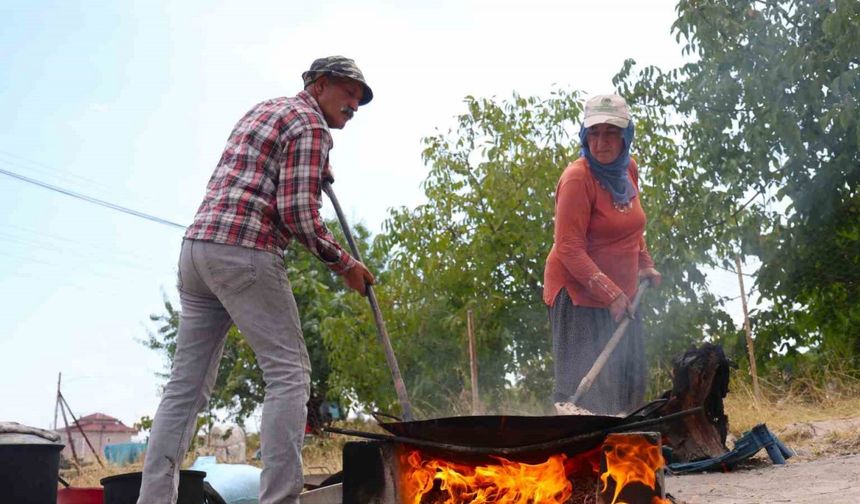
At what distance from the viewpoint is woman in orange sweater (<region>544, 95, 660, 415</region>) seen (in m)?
4.23

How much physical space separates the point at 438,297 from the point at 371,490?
20.7ft

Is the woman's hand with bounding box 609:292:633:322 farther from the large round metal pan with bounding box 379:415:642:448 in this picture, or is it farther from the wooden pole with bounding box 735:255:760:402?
the wooden pole with bounding box 735:255:760:402

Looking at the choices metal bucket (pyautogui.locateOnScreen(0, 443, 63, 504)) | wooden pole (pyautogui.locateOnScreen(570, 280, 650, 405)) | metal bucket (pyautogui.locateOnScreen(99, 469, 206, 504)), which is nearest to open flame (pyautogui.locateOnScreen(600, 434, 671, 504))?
wooden pole (pyautogui.locateOnScreen(570, 280, 650, 405))

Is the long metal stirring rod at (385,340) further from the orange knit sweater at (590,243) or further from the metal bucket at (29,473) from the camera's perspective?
the metal bucket at (29,473)

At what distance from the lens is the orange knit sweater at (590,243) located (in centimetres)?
425

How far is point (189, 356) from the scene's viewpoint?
3449 millimetres

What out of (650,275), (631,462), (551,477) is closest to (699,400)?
(650,275)

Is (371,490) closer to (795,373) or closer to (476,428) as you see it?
(476,428)

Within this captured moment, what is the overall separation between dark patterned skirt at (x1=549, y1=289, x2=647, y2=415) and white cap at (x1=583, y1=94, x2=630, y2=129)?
0.85 metres

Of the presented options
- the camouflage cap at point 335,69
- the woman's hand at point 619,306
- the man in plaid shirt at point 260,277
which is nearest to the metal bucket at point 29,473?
the man in plaid shirt at point 260,277

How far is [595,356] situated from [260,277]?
1.85 m

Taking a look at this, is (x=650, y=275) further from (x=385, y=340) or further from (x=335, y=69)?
(x=335, y=69)

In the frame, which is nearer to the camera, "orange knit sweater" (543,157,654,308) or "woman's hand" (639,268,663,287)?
"orange knit sweater" (543,157,654,308)

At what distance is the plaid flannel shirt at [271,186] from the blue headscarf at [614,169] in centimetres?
149
